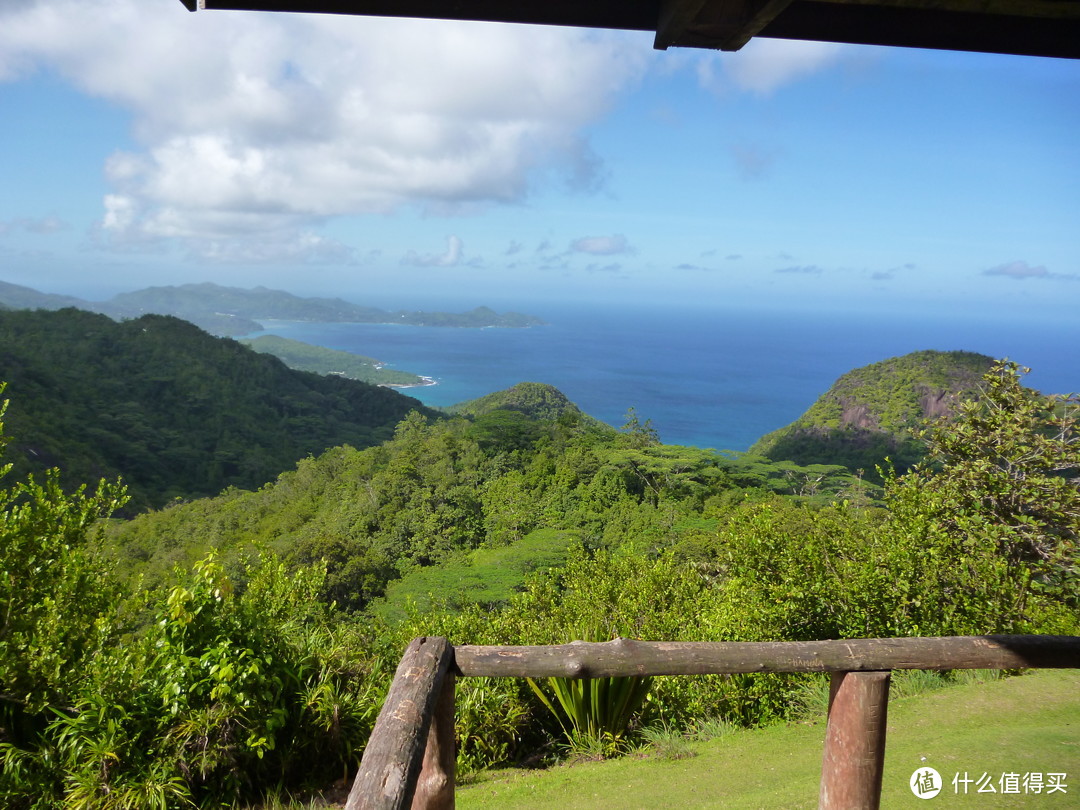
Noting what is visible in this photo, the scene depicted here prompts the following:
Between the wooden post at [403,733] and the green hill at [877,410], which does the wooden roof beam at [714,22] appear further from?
the green hill at [877,410]

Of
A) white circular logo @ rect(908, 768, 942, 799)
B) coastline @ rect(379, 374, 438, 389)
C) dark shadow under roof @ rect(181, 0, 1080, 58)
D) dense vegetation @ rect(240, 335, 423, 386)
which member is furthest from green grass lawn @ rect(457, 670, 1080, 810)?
dense vegetation @ rect(240, 335, 423, 386)

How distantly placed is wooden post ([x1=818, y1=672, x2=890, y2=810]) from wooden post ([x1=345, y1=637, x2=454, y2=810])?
0.99m

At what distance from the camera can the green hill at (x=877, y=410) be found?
33.1 m

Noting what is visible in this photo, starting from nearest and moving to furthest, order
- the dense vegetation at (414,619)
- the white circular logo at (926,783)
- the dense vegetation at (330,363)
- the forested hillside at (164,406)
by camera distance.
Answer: the white circular logo at (926,783) < the dense vegetation at (414,619) < the forested hillside at (164,406) < the dense vegetation at (330,363)

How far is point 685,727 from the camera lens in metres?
4.27

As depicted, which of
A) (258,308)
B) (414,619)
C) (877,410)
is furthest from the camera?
(258,308)

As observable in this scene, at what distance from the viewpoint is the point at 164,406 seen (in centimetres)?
4894

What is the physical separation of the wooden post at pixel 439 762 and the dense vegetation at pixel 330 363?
8940 cm

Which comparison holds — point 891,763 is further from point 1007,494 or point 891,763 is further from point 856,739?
point 1007,494

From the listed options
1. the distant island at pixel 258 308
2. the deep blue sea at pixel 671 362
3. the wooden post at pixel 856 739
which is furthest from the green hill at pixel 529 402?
the distant island at pixel 258 308

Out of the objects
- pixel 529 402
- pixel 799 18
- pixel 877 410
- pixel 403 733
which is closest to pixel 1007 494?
pixel 799 18

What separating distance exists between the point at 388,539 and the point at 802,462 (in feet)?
71.2

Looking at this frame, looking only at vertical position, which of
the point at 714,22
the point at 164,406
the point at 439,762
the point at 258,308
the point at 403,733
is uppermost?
the point at 258,308

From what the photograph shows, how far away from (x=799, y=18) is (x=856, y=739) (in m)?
1.72
